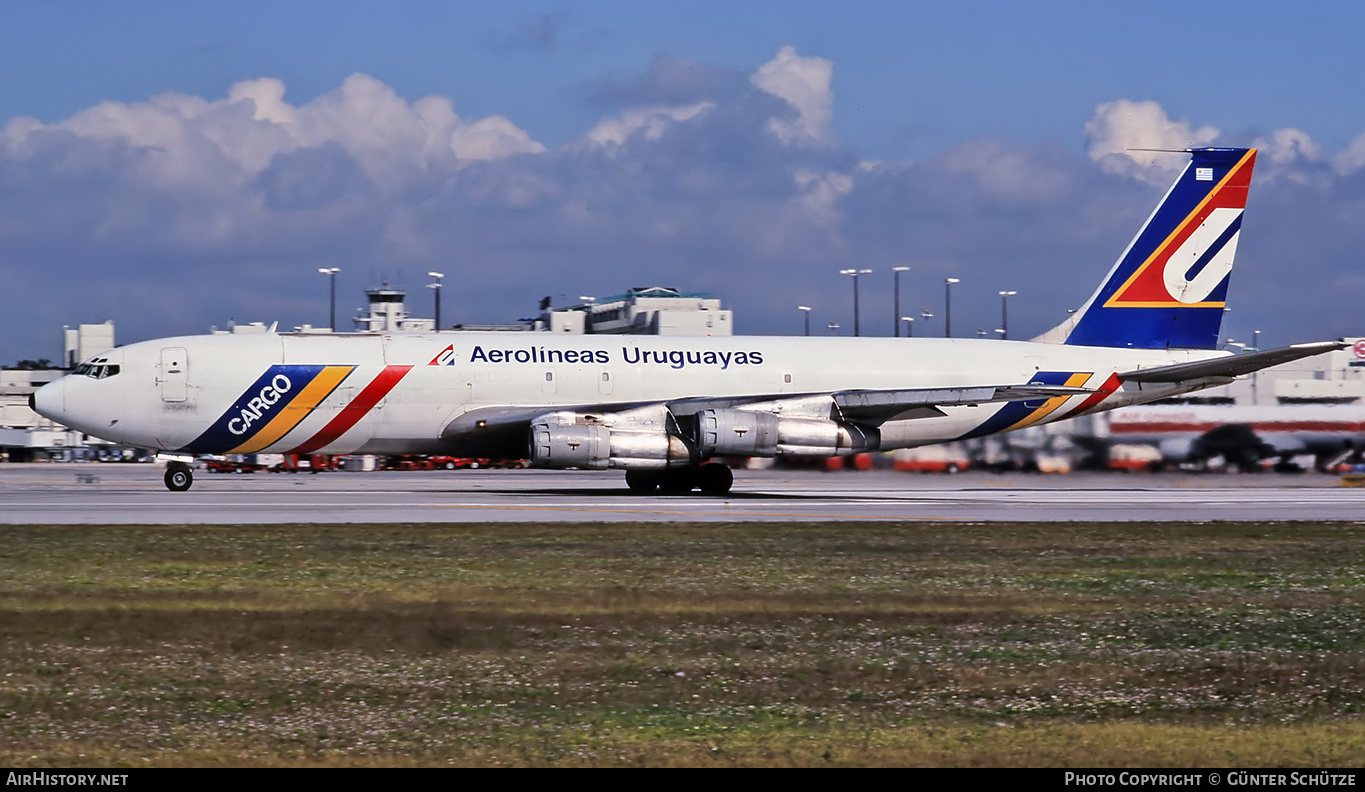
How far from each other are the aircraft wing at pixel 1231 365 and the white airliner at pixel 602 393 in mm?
63

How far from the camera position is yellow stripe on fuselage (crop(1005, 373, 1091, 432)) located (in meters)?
41.9

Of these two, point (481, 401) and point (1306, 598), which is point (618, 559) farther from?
point (481, 401)

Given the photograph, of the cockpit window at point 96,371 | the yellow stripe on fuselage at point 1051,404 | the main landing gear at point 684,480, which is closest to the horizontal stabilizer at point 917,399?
the yellow stripe on fuselage at point 1051,404

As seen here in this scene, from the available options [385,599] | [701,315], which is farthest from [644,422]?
[701,315]

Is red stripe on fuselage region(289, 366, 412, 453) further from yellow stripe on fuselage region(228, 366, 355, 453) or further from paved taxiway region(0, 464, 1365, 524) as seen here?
paved taxiway region(0, 464, 1365, 524)

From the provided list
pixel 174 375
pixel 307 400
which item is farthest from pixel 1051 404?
pixel 174 375

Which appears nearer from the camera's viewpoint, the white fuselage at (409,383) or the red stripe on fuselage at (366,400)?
the white fuselage at (409,383)

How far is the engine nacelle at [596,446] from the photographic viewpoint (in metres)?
35.8

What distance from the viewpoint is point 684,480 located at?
131ft

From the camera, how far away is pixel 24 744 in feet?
29.3

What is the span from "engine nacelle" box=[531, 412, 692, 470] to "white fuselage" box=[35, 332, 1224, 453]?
153 centimetres

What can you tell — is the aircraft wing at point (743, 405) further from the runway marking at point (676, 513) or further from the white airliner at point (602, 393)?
the runway marking at point (676, 513)

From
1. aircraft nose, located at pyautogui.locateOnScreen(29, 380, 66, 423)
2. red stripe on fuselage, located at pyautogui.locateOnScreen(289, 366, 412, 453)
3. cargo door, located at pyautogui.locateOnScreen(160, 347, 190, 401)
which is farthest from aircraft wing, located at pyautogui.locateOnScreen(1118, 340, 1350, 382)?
aircraft nose, located at pyautogui.locateOnScreen(29, 380, 66, 423)

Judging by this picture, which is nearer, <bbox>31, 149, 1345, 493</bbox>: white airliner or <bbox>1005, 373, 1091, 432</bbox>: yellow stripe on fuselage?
<bbox>31, 149, 1345, 493</bbox>: white airliner
